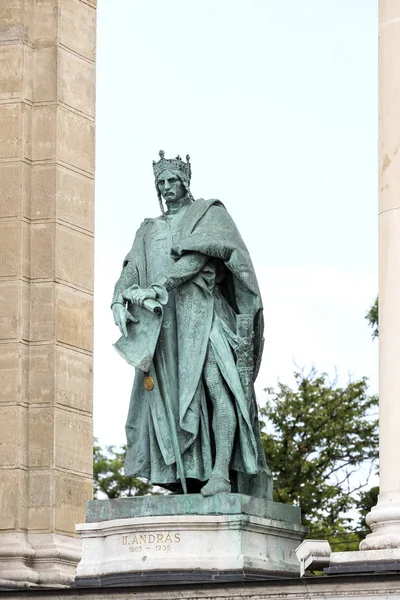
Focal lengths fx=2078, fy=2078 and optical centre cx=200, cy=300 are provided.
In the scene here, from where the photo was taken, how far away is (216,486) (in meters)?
21.4

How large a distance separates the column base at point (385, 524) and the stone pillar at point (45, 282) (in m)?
5.19

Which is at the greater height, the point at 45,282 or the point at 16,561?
the point at 45,282

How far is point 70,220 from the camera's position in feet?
86.7

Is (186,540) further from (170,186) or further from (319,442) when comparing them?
(319,442)

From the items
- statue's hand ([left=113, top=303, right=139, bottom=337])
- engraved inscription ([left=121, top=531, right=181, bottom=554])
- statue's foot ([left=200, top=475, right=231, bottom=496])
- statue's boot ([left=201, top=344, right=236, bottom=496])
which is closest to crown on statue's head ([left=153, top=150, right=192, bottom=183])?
statue's hand ([left=113, top=303, right=139, bottom=337])

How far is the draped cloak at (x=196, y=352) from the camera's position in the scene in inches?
864

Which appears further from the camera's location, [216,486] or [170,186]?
[170,186]

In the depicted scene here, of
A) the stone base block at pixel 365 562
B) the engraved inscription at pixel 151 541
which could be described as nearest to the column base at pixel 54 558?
the engraved inscription at pixel 151 541

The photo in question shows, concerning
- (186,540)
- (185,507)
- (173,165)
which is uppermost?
(173,165)

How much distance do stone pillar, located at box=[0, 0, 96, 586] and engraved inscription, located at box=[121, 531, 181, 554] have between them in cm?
364

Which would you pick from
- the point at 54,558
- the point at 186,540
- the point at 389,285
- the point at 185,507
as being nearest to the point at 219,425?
the point at 185,507

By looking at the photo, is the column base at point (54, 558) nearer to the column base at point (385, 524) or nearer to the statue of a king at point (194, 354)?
the statue of a king at point (194, 354)

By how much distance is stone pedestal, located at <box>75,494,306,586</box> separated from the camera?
21.0m

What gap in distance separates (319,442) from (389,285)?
27.8m
